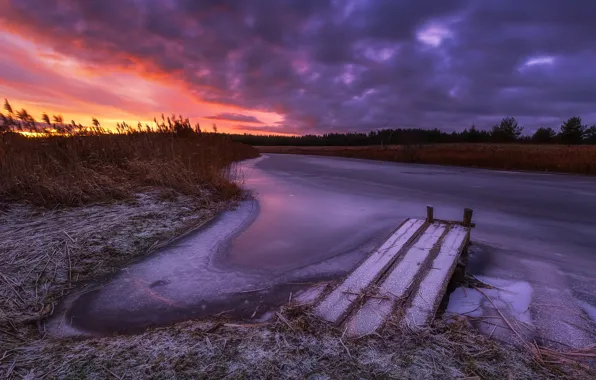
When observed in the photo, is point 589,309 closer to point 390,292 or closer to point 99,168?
point 390,292

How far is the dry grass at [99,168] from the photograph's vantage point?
493 centimetres

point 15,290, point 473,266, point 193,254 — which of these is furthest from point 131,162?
point 473,266

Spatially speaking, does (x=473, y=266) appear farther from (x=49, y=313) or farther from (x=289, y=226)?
(x=49, y=313)

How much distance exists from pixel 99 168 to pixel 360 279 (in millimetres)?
6574

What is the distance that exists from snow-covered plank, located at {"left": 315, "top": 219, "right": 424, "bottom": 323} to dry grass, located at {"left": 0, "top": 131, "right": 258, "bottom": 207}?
4.46m

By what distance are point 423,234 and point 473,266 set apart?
2.26 feet

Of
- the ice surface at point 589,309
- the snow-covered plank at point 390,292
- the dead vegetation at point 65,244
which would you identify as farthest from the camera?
the dead vegetation at point 65,244

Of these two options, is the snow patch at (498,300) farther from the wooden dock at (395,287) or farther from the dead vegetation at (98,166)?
the dead vegetation at (98,166)

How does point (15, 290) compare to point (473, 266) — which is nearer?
point (15, 290)

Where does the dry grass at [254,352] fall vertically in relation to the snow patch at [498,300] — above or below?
above

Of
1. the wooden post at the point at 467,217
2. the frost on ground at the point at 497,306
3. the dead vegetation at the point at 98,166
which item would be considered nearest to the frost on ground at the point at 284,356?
the frost on ground at the point at 497,306

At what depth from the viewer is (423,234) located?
13.0 feet

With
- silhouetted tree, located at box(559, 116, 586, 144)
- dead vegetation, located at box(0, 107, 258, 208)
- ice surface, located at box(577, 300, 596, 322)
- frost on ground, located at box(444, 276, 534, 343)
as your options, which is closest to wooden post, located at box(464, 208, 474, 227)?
frost on ground, located at box(444, 276, 534, 343)

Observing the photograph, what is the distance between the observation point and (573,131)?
47.6 metres
